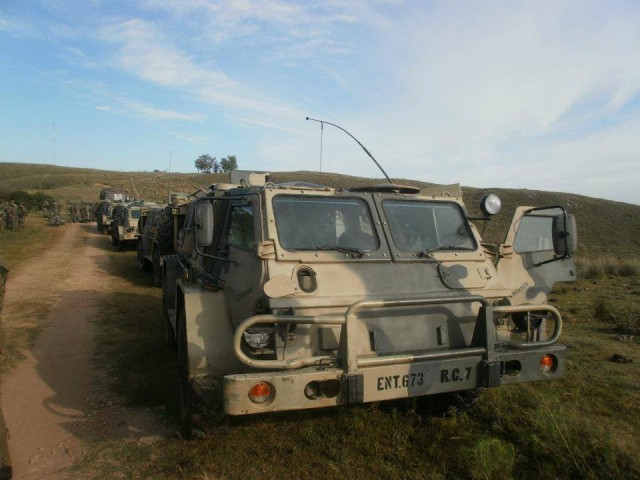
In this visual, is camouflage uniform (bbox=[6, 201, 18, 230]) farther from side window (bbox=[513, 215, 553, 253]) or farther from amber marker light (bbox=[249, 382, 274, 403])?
amber marker light (bbox=[249, 382, 274, 403])

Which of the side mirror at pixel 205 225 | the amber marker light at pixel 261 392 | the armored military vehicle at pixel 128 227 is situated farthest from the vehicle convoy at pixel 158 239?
the amber marker light at pixel 261 392

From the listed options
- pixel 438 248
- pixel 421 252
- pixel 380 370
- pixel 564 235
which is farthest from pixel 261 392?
pixel 564 235

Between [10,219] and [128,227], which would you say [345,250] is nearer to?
[128,227]

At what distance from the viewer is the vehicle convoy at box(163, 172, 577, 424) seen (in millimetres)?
3348

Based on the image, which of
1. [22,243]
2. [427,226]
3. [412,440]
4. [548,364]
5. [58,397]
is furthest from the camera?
[22,243]

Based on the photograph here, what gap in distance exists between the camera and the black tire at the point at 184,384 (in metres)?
4.08

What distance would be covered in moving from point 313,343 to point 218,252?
164 cm

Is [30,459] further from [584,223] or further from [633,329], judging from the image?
[584,223]

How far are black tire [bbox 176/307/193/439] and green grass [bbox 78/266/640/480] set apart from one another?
0.13 metres

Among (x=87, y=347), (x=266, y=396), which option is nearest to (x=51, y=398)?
(x=87, y=347)

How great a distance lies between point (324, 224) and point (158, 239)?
22.6 feet

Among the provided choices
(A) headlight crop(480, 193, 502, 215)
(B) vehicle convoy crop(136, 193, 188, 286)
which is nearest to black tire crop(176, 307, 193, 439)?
(A) headlight crop(480, 193, 502, 215)

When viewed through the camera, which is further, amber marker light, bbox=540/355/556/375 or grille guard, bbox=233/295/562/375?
amber marker light, bbox=540/355/556/375

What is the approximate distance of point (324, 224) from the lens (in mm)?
4445
